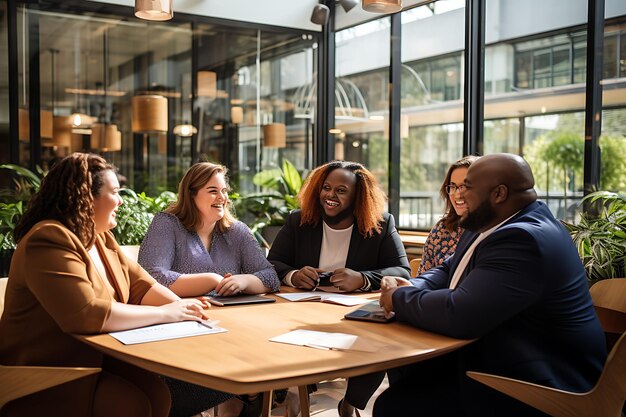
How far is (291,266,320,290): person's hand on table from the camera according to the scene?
10.4ft

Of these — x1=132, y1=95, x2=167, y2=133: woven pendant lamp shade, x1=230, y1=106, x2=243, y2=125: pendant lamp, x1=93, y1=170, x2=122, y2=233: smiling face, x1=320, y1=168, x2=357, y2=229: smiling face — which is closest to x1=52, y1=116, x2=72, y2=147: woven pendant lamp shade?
x1=132, y1=95, x2=167, y2=133: woven pendant lamp shade

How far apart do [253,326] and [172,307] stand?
0.30m

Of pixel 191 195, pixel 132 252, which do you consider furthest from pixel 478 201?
pixel 132 252

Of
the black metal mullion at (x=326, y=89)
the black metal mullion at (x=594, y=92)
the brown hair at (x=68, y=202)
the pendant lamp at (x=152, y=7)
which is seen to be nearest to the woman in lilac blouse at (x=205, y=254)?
the brown hair at (x=68, y=202)

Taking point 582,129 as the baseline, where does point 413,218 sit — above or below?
below

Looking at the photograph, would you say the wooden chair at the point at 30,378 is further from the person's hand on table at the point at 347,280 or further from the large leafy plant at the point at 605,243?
the large leafy plant at the point at 605,243

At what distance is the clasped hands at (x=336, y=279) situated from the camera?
10.2ft

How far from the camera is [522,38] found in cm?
525

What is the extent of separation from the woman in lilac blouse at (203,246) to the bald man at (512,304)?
3.31 ft

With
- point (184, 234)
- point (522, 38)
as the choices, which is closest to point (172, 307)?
point (184, 234)

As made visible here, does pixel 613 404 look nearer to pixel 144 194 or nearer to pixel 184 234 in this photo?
pixel 184 234

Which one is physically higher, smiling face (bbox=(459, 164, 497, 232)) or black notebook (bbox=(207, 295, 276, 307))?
smiling face (bbox=(459, 164, 497, 232))

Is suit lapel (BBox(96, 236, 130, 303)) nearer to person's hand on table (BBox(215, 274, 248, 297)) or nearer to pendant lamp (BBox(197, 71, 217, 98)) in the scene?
person's hand on table (BBox(215, 274, 248, 297))

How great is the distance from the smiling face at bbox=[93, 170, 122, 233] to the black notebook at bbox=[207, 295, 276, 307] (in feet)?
1.94
